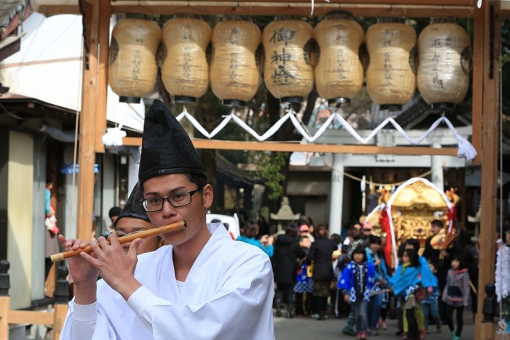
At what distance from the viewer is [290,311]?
14805mm

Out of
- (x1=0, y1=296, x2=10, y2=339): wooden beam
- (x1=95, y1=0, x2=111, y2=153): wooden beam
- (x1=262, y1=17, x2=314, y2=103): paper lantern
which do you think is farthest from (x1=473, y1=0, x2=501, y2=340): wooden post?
(x1=0, y1=296, x2=10, y2=339): wooden beam

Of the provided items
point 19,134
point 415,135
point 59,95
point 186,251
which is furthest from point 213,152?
point 186,251

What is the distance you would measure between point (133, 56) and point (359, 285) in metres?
6.03

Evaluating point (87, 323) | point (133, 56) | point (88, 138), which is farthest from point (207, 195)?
point (133, 56)

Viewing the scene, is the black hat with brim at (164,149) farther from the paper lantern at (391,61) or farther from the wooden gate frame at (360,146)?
the paper lantern at (391,61)

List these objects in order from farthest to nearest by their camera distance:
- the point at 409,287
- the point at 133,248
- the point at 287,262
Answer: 1. the point at 287,262
2. the point at 409,287
3. the point at 133,248

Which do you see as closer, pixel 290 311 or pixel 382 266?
pixel 382 266

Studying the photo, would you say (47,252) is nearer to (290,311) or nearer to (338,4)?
(290,311)

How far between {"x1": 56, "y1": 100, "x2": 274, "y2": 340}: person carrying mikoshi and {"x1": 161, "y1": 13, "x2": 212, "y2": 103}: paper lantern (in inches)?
162

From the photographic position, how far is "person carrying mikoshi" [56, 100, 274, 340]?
2930mm

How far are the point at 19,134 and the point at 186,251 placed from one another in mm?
9164

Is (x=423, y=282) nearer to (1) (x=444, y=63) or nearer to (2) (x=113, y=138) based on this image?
(1) (x=444, y=63)

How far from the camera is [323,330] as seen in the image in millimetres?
13141

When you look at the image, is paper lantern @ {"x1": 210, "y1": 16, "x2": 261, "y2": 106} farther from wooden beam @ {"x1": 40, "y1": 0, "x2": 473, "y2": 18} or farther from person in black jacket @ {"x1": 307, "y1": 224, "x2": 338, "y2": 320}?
person in black jacket @ {"x1": 307, "y1": 224, "x2": 338, "y2": 320}
